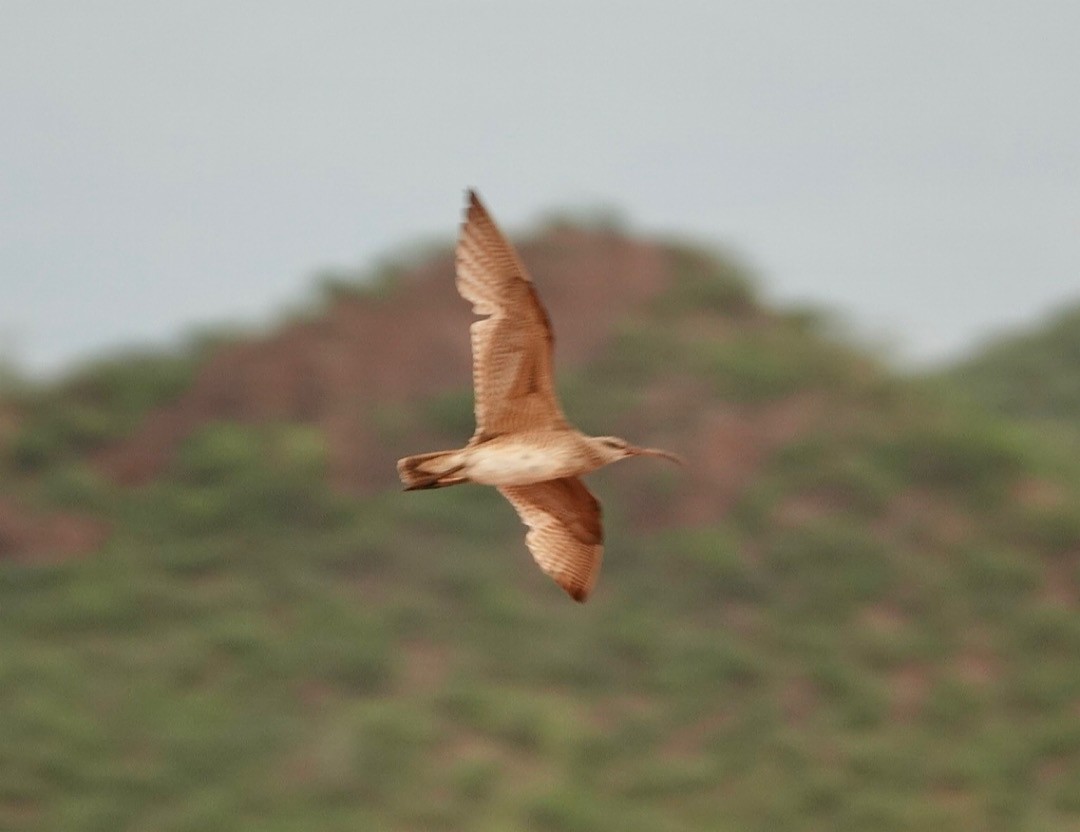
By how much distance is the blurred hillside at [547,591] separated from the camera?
59.5 feet

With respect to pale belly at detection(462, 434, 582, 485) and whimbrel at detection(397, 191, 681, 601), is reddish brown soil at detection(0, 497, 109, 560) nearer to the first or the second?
whimbrel at detection(397, 191, 681, 601)

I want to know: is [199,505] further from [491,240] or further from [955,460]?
[491,240]

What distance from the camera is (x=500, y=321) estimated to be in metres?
10.0

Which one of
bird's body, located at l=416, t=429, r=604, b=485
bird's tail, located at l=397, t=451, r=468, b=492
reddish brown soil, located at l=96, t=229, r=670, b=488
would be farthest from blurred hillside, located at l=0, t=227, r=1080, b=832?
bird's tail, located at l=397, t=451, r=468, b=492

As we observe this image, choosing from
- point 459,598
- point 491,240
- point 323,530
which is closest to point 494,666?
point 459,598

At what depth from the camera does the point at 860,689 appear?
19.2m

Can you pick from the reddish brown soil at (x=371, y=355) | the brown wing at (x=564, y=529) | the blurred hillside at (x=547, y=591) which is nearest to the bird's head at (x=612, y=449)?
the brown wing at (x=564, y=529)

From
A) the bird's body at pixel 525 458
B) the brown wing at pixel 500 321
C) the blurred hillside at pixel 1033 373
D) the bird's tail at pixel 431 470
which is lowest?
the bird's tail at pixel 431 470

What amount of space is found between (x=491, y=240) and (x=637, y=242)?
13.8 meters

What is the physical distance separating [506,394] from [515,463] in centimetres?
32

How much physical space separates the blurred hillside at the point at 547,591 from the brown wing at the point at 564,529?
6.47m

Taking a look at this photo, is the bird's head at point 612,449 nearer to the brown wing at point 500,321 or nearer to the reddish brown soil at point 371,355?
the brown wing at point 500,321

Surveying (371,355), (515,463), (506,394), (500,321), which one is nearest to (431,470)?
(515,463)

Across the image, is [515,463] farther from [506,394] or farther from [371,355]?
[371,355]
